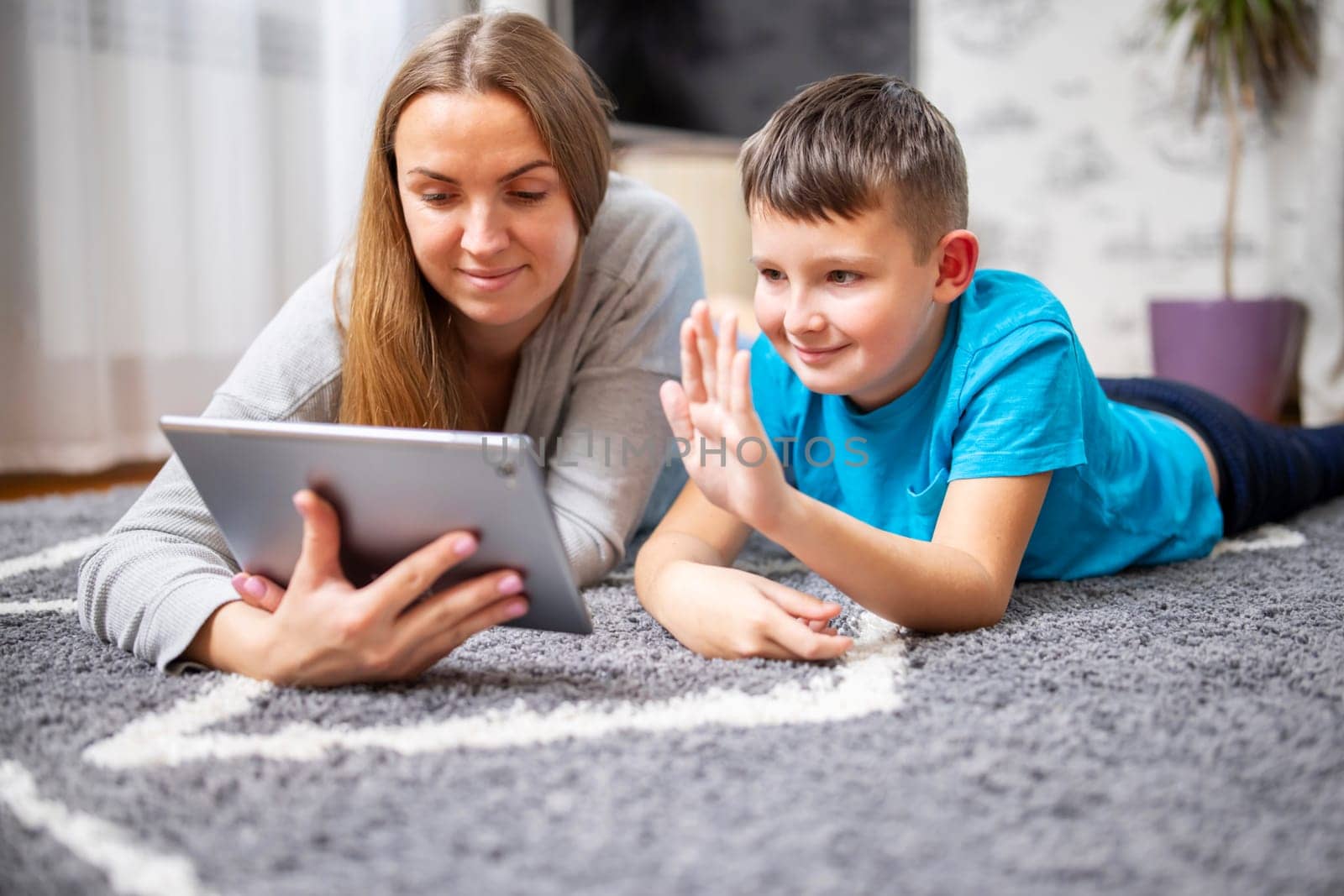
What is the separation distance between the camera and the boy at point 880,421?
78 centimetres

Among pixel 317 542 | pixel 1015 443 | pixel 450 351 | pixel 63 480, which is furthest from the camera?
pixel 63 480

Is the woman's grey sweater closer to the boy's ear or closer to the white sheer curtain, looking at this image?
the boy's ear

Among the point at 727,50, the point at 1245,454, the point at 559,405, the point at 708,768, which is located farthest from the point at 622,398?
the point at 727,50

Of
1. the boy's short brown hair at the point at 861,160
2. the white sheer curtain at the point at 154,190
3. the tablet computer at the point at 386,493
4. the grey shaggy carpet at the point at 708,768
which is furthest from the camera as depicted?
the white sheer curtain at the point at 154,190

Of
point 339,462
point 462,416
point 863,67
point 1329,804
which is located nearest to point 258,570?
point 339,462

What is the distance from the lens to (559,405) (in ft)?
3.78

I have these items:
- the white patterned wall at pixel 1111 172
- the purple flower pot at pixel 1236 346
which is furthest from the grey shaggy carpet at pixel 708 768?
the white patterned wall at pixel 1111 172

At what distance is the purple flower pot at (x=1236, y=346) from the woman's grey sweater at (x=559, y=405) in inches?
65.3

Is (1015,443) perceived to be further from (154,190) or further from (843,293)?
(154,190)

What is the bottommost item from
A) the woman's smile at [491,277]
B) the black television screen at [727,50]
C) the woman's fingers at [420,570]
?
the woman's fingers at [420,570]

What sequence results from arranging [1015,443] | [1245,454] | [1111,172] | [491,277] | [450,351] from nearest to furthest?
1. [1015,443]
2. [491,277]
3. [450,351]
4. [1245,454]
5. [1111,172]

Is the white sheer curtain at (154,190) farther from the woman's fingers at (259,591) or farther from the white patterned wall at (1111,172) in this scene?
the white patterned wall at (1111,172)

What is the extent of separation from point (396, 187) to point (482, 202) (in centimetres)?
11

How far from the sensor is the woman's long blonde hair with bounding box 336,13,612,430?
38.7 inches
